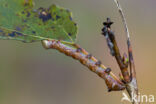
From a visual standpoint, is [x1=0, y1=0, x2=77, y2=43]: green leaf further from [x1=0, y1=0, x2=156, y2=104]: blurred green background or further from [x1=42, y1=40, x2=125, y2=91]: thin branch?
[x1=0, y1=0, x2=156, y2=104]: blurred green background

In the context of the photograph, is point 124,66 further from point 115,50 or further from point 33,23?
point 33,23

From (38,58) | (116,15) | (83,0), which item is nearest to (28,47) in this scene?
(38,58)

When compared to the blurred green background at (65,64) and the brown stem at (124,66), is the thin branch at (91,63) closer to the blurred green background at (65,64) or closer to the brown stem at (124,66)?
the brown stem at (124,66)

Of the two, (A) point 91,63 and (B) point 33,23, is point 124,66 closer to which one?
(A) point 91,63

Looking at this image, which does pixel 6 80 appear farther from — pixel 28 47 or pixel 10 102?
pixel 28 47

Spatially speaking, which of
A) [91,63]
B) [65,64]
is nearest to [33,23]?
[91,63]

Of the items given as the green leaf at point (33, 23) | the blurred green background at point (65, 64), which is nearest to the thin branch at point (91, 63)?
the green leaf at point (33, 23)

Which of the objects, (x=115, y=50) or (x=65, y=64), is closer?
(x=115, y=50)
